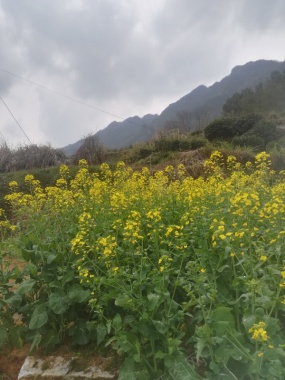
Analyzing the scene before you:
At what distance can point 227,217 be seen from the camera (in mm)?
2568

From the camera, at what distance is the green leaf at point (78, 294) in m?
2.51

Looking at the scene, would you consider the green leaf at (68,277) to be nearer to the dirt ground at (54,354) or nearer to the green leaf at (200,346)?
the dirt ground at (54,354)

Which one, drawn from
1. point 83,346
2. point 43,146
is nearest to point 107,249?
point 83,346

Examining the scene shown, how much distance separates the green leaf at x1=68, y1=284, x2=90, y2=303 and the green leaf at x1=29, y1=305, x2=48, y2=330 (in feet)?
0.79

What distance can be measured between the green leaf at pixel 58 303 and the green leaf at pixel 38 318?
10cm

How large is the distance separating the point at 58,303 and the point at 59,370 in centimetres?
40

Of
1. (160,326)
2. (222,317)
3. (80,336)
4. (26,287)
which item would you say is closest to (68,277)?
(26,287)

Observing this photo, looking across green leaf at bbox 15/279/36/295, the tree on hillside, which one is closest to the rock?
green leaf at bbox 15/279/36/295

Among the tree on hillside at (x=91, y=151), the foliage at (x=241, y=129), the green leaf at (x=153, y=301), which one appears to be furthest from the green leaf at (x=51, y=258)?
the foliage at (x=241, y=129)

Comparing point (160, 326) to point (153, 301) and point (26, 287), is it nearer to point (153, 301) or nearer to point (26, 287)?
point (153, 301)

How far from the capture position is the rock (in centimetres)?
250

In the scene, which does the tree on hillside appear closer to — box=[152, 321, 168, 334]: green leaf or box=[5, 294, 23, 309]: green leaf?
box=[5, 294, 23, 309]: green leaf

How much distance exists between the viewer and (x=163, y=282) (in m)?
2.08

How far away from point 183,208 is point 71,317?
3.60ft
